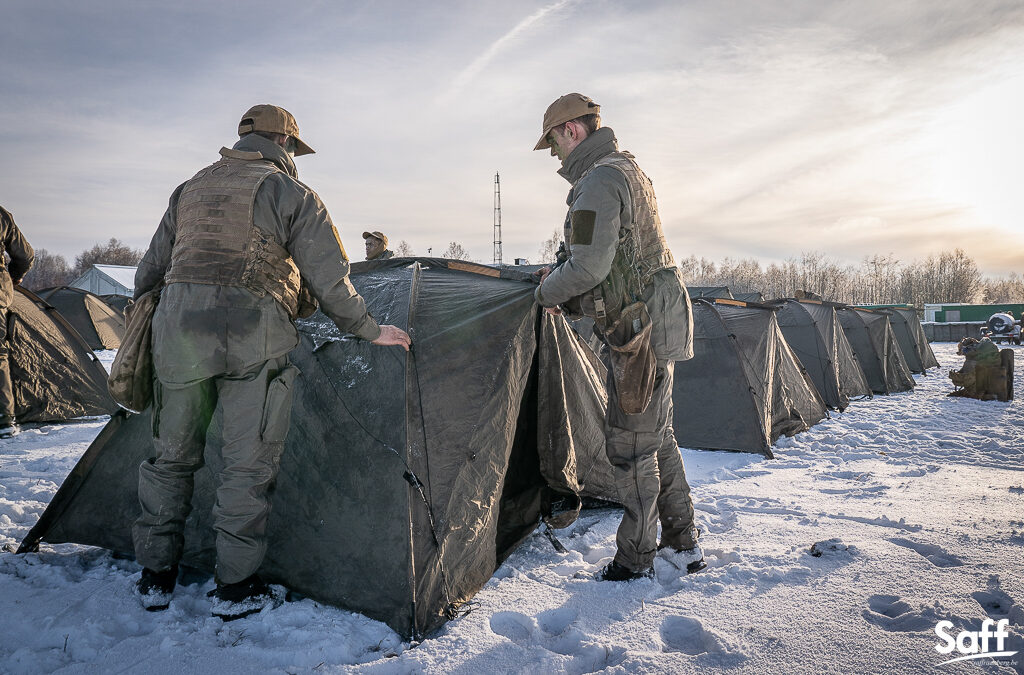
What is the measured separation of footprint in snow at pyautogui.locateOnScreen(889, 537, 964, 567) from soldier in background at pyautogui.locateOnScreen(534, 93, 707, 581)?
51.2 inches

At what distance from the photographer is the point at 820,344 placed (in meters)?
9.52

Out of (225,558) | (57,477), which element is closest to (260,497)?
(225,558)

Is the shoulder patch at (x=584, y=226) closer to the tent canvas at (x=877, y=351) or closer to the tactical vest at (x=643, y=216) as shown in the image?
the tactical vest at (x=643, y=216)

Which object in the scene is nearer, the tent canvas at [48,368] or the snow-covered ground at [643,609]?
the snow-covered ground at [643,609]

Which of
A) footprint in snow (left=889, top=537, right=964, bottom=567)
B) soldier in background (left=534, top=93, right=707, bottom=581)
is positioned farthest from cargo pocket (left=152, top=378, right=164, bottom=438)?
footprint in snow (left=889, top=537, right=964, bottom=567)

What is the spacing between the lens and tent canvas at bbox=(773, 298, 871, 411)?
364 inches

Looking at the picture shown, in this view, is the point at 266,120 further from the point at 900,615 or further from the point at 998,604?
the point at 998,604

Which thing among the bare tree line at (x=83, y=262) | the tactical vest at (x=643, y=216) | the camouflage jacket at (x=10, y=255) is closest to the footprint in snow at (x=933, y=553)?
the tactical vest at (x=643, y=216)

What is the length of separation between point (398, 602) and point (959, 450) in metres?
6.60

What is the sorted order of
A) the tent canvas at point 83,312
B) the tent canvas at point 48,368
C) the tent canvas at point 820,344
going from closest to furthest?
1. the tent canvas at point 48,368
2. the tent canvas at point 820,344
3. the tent canvas at point 83,312

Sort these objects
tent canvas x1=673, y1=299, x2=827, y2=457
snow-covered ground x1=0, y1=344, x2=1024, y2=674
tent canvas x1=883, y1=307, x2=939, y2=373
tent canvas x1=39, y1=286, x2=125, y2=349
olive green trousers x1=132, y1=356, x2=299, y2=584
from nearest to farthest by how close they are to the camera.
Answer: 1. snow-covered ground x1=0, y1=344, x2=1024, y2=674
2. olive green trousers x1=132, y1=356, x2=299, y2=584
3. tent canvas x1=673, y1=299, x2=827, y2=457
4. tent canvas x1=39, y1=286, x2=125, y2=349
5. tent canvas x1=883, y1=307, x2=939, y2=373

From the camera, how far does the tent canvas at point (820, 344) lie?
364 inches

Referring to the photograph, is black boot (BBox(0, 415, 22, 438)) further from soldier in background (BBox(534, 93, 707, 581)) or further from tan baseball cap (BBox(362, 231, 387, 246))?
soldier in background (BBox(534, 93, 707, 581))

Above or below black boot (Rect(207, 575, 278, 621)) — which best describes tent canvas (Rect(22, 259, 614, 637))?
above
